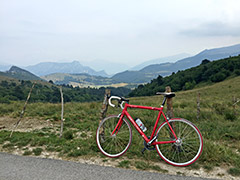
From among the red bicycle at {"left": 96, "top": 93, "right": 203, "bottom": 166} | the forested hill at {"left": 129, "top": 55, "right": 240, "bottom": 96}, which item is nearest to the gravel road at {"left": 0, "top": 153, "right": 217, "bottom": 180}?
the red bicycle at {"left": 96, "top": 93, "right": 203, "bottom": 166}

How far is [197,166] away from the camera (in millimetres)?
4258

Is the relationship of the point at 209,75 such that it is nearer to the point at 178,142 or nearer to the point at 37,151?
the point at 178,142

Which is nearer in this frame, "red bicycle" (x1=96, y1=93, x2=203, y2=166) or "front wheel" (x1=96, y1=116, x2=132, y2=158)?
"red bicycle" (x1=96, y1=93, x2=203, y2=166)

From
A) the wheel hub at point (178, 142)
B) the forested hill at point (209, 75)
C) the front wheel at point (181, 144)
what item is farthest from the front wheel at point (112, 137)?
the forested hill at point (209, 75)

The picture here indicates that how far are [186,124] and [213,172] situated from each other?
44.7 inches

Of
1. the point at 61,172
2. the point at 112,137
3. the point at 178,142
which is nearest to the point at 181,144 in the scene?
the point at 178,142

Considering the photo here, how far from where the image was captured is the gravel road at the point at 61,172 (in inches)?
151

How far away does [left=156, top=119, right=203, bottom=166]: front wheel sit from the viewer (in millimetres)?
4479

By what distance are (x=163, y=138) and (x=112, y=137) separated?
1.39 meters

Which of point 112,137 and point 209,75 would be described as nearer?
point 112,137

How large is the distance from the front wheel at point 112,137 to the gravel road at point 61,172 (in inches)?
31.3

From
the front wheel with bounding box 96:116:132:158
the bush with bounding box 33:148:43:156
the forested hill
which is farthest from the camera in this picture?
the forested hill

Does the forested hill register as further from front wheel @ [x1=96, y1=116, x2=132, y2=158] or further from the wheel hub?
front wheel @ [x1=96, y1=116, x2=132, y2=158]

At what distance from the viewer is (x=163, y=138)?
5.00 metres
